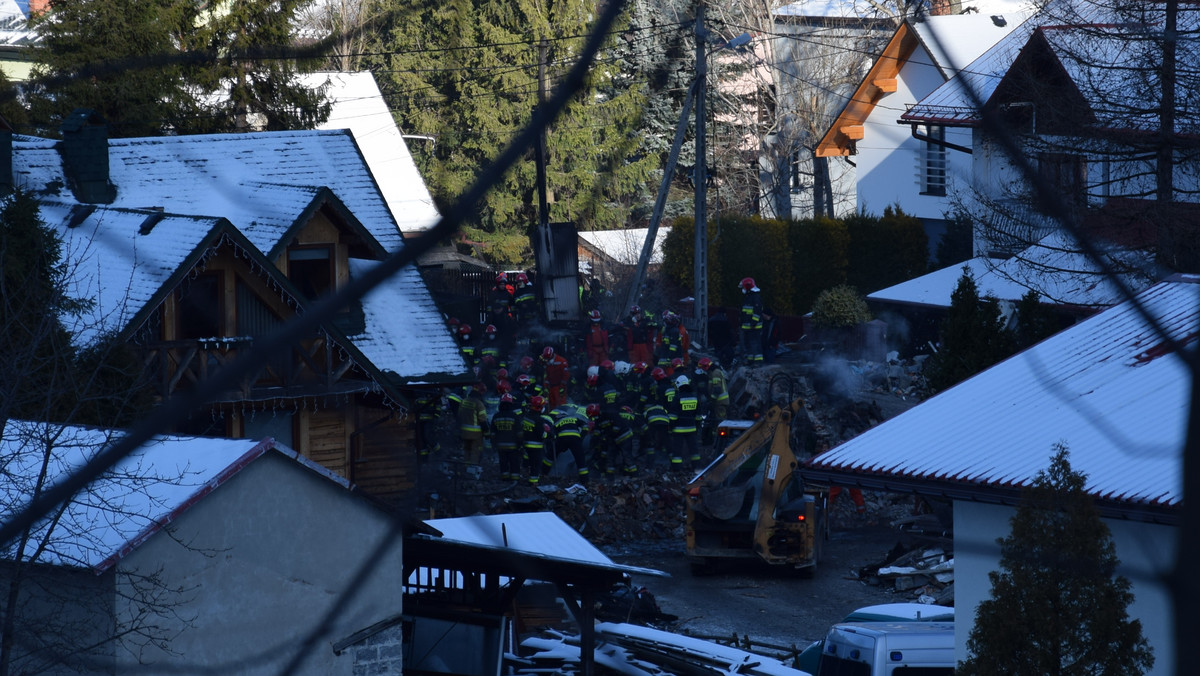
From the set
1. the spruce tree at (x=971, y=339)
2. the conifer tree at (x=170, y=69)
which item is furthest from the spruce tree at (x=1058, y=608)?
the spruce tree at (x=971, y=339)

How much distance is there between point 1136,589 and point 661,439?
12113 mm

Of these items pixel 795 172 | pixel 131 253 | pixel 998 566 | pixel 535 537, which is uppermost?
pixel 795 172

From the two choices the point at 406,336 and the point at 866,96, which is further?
the point at 866,96

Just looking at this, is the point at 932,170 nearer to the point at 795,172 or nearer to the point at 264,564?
the point at 795,172

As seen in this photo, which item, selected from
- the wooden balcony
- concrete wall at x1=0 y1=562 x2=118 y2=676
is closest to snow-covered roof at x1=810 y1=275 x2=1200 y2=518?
the wooden balcony

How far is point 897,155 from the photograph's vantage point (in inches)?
1361

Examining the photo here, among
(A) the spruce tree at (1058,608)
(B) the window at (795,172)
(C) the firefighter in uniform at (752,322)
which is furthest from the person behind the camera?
(B) the window at (795,172)

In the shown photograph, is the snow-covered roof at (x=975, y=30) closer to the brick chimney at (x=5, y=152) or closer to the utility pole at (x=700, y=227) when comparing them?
the utility pole at (x=700, y=227)

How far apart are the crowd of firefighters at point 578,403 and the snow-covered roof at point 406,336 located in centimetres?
75

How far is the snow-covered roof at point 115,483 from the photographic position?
7297 millimetres

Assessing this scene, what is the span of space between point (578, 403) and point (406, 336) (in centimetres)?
745

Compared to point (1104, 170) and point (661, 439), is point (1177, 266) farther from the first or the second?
point (661, 439)

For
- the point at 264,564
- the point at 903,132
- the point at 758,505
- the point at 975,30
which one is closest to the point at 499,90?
the point at 264,564

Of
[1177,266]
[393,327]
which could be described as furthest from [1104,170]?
[393,327]
